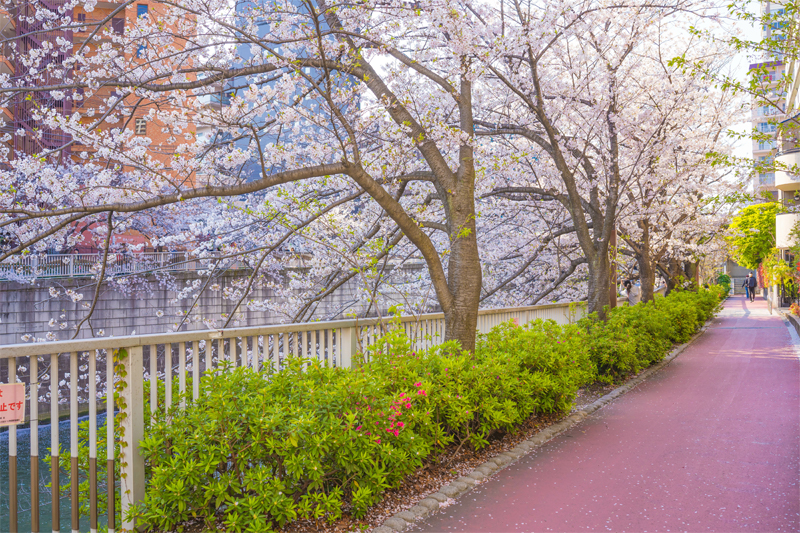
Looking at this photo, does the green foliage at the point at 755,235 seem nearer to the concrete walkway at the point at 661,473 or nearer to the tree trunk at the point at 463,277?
the concrete walkway at the point at 661,473

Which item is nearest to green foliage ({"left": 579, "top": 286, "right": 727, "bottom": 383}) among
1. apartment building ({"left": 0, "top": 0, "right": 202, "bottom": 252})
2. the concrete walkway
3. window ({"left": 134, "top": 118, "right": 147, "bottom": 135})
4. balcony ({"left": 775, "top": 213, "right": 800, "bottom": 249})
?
the concrete walkway

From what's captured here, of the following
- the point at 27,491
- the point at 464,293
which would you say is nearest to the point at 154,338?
the point at 464,293

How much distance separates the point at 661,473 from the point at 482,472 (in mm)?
1586

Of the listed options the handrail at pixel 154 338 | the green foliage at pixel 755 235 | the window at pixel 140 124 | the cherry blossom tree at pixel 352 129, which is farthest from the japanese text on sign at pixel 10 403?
the green foliage at pixel 755 235

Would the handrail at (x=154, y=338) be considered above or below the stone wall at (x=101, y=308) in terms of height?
above

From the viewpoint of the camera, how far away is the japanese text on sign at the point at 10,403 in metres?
2.93

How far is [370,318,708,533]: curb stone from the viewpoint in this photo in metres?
3.84

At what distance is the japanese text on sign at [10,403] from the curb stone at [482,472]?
7.29ft

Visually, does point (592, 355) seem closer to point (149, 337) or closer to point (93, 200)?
point (149, 337)

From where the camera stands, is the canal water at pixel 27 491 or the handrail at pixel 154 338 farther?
the canal water at pixel 27 491

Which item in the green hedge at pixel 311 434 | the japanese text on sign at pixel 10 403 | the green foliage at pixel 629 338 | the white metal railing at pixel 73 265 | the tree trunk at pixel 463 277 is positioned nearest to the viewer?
the japanese text on sign at pixel 10 403

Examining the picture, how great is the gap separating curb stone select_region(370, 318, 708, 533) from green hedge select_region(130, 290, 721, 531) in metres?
0.21

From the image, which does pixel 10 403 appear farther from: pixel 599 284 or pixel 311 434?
Result: pixel 599 284

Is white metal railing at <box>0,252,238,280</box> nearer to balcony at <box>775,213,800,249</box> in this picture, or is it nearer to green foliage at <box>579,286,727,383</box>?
green foliage at <box>579,286,727,383</box>
